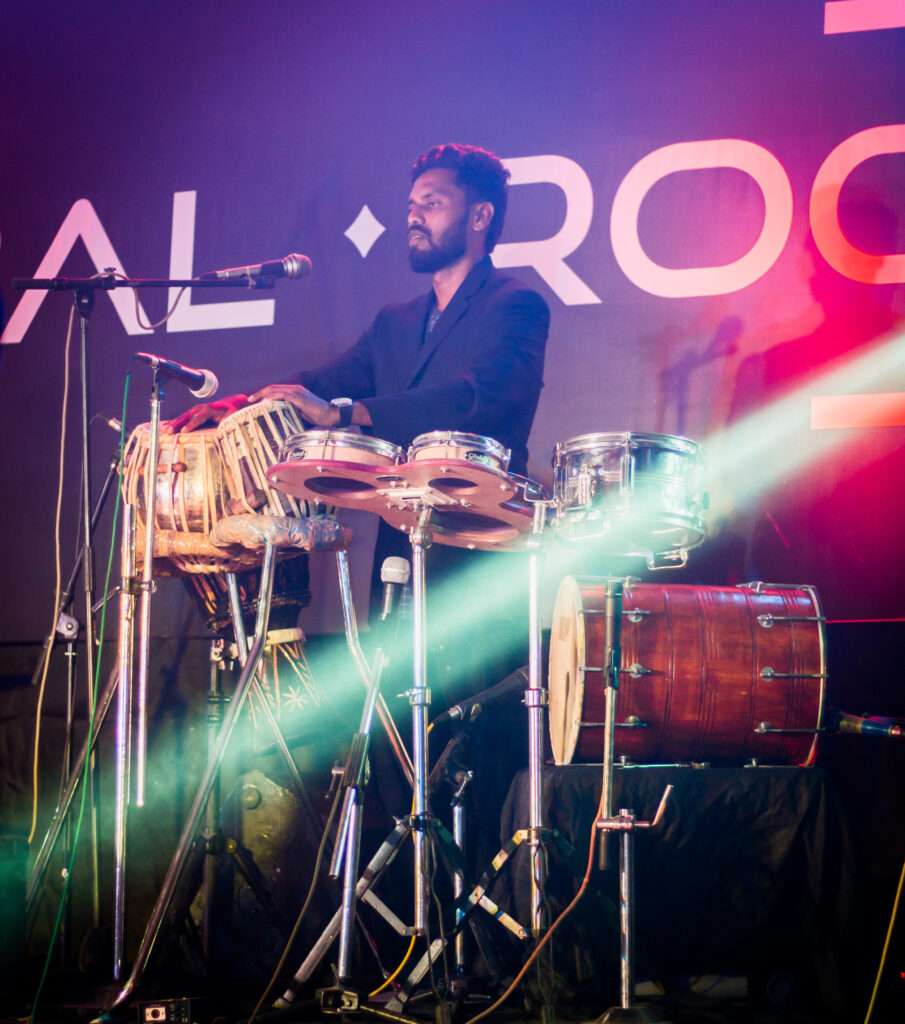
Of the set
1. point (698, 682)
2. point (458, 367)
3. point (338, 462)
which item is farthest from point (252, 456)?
point (698, 682)

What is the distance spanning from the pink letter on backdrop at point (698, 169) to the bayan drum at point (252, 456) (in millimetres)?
1786

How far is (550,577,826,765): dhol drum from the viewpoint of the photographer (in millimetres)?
3635

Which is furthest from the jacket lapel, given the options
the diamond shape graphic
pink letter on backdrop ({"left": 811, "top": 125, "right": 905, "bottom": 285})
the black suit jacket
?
pink letter on backdrop ({"left": 811, "top": 125, "right": 905, "bottom": 285})

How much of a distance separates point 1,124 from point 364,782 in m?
3.91

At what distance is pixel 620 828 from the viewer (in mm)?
3348

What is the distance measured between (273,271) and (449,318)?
94cm

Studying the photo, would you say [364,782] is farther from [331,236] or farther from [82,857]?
[331,236]

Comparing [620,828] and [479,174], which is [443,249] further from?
[620,828]

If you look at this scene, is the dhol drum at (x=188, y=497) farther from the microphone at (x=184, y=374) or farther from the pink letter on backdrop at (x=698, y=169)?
the pink letter on backdrop at (x=698, y=169)

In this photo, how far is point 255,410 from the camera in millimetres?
3947

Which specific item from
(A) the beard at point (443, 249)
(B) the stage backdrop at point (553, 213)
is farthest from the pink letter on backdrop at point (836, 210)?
(A) the beard at point (443, 249)

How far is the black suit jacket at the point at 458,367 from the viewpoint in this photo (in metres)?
4.36

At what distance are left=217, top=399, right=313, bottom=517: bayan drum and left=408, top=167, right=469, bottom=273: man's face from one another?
133 cm

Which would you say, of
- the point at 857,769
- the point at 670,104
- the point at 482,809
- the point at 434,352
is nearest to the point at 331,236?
the point at 434,352
